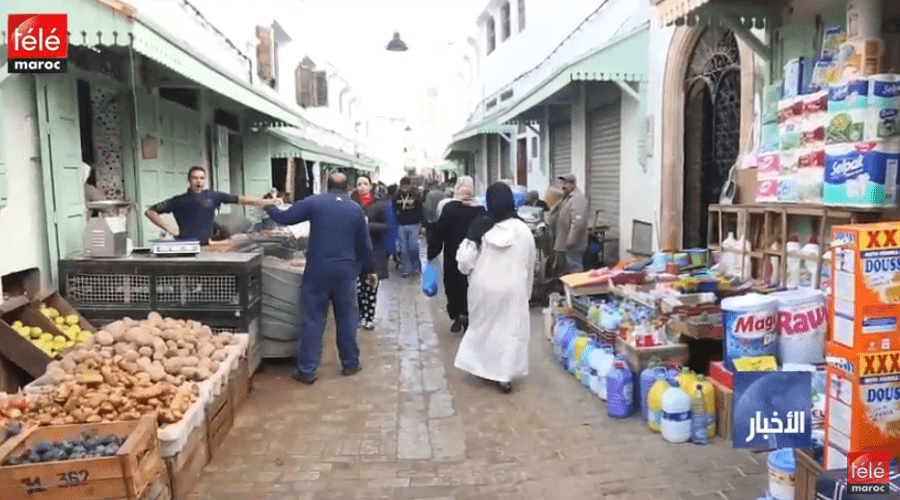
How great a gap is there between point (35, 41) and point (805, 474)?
5.00m

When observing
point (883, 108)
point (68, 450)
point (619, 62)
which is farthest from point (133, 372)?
point (619, 62)

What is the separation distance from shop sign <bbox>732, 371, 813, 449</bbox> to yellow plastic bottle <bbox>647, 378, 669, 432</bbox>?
4.94 feet

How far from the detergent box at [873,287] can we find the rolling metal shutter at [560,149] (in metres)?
11.0

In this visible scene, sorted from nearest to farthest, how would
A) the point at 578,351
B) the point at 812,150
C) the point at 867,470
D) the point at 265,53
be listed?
1. the point at 867,470
2. the point at 812,150
3. the point at 578,351
4. the point at 265,53

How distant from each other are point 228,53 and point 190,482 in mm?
10475

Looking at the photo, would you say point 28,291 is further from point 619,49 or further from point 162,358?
point 619,49

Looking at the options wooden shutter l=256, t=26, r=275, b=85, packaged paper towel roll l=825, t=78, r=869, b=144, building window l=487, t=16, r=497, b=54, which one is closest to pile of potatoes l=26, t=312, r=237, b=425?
packaged paper towel roll l=825, t=78, r=869, b=144

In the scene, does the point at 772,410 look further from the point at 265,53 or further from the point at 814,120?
the point at 265,53

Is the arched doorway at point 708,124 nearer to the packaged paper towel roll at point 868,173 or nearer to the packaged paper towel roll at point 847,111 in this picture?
the packaged paper towel roll at point 847,111

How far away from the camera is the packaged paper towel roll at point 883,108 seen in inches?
174

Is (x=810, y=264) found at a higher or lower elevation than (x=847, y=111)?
lower

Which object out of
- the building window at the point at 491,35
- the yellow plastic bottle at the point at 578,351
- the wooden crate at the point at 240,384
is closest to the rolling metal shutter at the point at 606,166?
the yellow plastic bottle at the point at 578,351

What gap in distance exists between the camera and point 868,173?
4457mm

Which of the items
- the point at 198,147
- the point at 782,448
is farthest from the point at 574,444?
the point at 198,147
